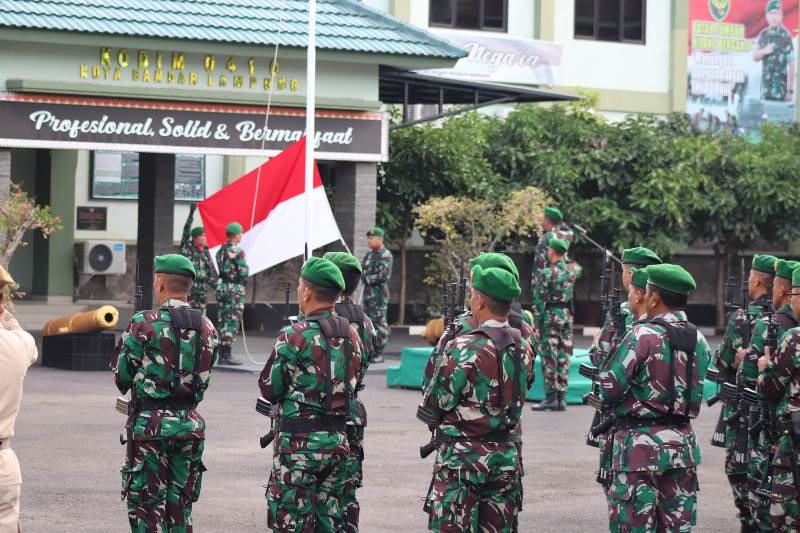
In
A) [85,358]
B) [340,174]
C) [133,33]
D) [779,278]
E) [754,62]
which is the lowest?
[85,358]

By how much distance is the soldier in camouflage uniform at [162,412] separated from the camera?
828 centimetres

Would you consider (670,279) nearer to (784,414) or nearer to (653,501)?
(653,501)

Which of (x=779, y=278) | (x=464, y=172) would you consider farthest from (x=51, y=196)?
(x=779, y=278)

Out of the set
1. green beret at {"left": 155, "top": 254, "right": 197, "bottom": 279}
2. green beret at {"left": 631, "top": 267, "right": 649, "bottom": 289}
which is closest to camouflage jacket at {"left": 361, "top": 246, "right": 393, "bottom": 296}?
green beret at {"left": 631, "top": 267, "right": 649, "bottom": 289}

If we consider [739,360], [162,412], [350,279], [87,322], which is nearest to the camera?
[162,412]

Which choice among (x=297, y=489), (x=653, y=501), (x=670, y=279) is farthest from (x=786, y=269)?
(x=297, y=489)

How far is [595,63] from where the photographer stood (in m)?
35.1

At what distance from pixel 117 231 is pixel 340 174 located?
8.41 m

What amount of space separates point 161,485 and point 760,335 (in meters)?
4.07

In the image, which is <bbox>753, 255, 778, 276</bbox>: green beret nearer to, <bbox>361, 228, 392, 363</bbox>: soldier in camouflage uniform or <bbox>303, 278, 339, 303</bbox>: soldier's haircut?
<bbox>303, 278, 339, 303</bbox>: soldier's haircut

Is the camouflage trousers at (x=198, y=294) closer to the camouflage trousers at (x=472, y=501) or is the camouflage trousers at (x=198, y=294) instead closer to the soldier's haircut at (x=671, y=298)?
the soldier's haircut at (x=671, y=298)

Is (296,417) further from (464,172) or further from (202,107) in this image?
(464,172)

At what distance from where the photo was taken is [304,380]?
306 inches

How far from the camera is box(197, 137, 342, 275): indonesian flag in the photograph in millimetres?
18000
